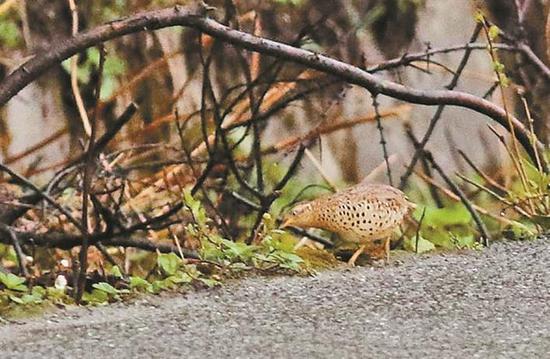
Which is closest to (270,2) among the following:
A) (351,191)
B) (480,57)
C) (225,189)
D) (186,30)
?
(186,30)

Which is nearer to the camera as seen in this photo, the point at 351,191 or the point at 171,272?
the point at 171,272

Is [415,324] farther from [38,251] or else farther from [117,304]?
[38,251]

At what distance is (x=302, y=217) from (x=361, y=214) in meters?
0.16

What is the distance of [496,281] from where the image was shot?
201 cm

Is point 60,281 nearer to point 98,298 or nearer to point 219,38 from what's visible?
point 98,298

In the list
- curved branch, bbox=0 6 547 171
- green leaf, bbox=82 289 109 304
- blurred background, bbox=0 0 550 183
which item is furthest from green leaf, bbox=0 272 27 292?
blurred background, bbox=0 0 550 183

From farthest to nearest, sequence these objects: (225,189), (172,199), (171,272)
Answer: (172,199) → (225,189) → (171,272)

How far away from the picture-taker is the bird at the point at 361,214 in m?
2.23

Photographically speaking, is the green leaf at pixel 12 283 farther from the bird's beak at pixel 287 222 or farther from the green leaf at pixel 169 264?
the bird's beak at pixel 287 222

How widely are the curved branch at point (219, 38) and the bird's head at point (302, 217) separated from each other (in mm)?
317

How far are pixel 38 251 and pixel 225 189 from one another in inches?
23.3

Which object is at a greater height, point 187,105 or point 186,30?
point 186,30

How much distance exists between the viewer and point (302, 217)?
2.35 m

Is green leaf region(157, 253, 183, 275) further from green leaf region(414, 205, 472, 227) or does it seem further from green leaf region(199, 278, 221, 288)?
green leaf region(414, 205, 472, 227)
